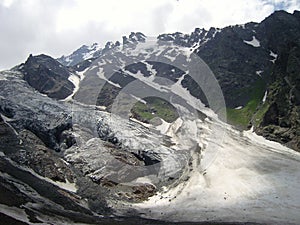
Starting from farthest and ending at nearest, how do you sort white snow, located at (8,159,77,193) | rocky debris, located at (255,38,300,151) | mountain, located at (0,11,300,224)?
rocky debris, located at (255,38,300,151) < white snow, located at (8,159,77,193) < mountain, located at (0,11,300,224)

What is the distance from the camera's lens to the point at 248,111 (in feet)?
531

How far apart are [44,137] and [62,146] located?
631 centimetres

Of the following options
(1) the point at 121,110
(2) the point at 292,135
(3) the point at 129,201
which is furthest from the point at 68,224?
(1) the point at 121,110

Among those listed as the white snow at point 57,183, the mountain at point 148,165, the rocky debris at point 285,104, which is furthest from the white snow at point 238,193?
the white snow at point 57,183

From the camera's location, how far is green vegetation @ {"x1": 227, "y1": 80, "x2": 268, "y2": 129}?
503 ft

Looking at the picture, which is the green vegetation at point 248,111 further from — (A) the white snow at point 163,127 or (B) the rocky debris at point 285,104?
(A) the white snow at point 163,127

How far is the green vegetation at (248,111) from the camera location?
153288mm

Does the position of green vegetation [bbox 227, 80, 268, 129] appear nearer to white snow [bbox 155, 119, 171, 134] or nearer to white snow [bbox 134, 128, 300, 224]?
white snow [bbox 155, 119, 171, 134]

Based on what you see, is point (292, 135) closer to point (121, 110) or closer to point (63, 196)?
point (63, 196)

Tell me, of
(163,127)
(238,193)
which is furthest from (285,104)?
(238,193)

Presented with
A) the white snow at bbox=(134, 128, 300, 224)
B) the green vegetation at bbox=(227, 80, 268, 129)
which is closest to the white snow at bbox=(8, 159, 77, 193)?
the white snow at bbox=(134, 128, 300, 224)

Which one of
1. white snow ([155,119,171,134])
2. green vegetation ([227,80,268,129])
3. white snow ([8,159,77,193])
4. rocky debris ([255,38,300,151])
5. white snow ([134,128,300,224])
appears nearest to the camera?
white snow ([134,128,300,224])

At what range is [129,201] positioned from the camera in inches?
2822

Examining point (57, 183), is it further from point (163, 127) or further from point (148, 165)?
point (163, 127)
